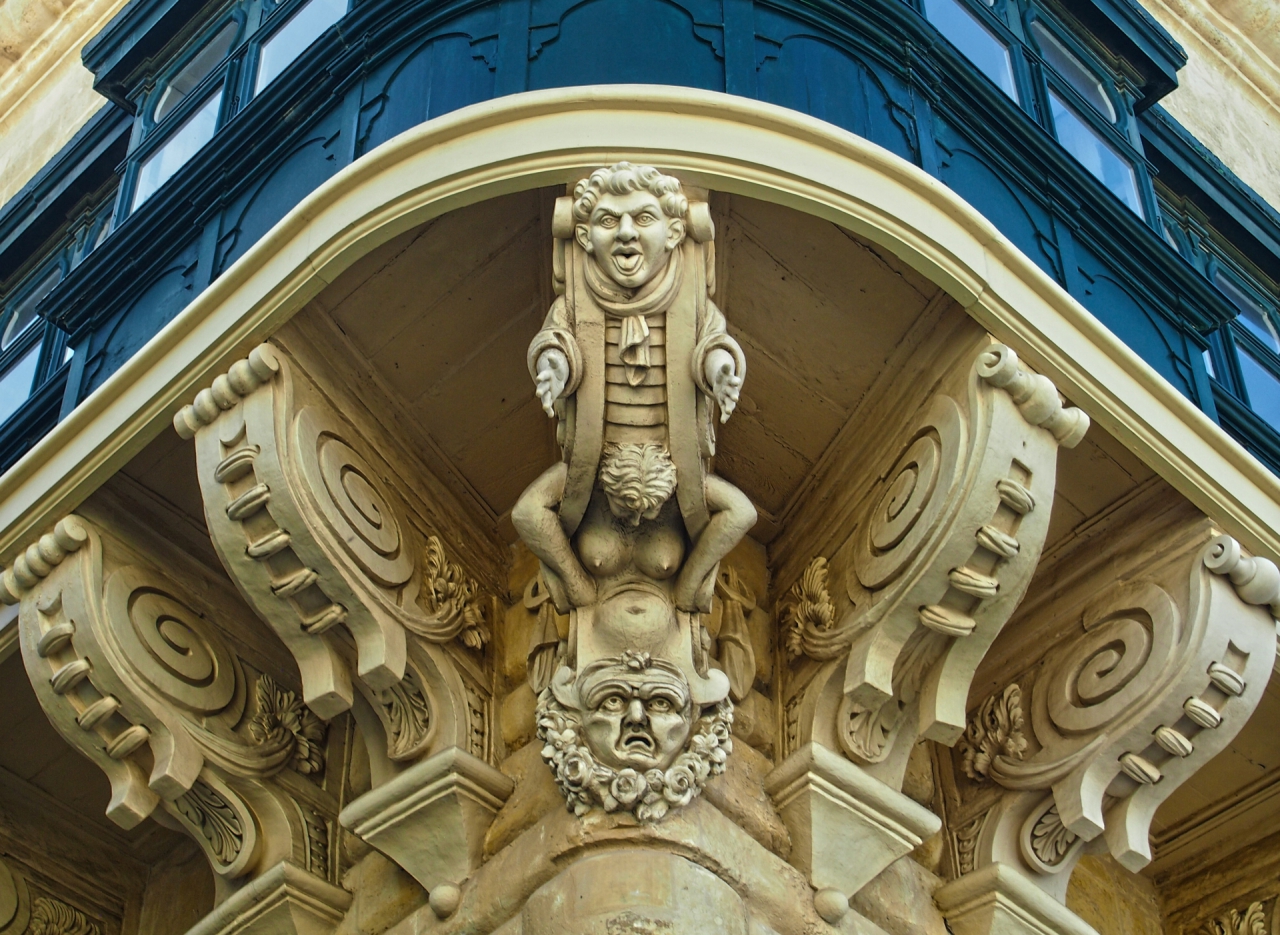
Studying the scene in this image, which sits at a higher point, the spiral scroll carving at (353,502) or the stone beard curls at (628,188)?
the stone beard curls at (628,188)

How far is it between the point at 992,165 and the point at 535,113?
1662 millimetres

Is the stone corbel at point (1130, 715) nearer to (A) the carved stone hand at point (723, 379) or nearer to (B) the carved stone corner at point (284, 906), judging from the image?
(A) the carved stone hand at point (723, 379)

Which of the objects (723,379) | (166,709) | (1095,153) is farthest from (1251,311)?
(166,709)

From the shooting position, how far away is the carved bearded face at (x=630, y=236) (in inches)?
169

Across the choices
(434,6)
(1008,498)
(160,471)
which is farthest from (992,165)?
(160,471)

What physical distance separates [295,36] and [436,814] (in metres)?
3.10

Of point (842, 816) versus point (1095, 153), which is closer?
point (842, 816)

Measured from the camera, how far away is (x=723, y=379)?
428cm

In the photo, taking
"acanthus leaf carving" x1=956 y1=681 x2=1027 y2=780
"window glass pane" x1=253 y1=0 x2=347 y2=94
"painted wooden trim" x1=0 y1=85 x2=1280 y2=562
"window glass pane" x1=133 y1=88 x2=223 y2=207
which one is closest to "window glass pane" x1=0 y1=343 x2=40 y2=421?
"window glass pane" x1=133 y1=88 x2=223 y2=207

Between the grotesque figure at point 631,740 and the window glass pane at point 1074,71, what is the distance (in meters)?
3.83

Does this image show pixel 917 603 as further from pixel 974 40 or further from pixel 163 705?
pixel 974 40

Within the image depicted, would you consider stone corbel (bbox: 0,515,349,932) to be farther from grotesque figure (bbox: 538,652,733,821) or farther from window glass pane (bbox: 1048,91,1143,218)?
window glass pane (bbox: 1048,91,1143,218)

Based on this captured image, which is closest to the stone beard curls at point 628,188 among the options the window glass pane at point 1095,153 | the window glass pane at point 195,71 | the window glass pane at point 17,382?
the window glass pane at point 1095,153

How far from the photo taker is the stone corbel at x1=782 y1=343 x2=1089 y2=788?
14.7 ft
